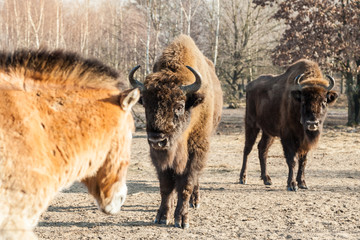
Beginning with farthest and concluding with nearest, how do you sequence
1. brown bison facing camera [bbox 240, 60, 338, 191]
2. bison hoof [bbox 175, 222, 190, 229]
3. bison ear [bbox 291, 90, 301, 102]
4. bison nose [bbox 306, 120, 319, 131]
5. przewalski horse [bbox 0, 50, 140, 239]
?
bison ear [bbox 291, 90, 301, 102] < brown bison facing camera [bbox 240, 60, 338, 191] < bison nose [bbox 306, 120, 319, 131] < bison hoof [bbox 175, 222, 190, 229] < przewalski horse [bbox 0, 50, 140, 239]

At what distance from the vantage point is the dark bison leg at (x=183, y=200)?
5516mm

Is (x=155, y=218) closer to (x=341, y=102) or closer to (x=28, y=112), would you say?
(x=28, y=112)

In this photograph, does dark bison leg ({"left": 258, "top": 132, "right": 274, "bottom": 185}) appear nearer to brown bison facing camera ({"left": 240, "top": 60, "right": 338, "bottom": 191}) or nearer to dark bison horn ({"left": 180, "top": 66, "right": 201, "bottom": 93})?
brown bison facing camera ({"left": 240, "top": 60, "right": 338, "bottom": 191})

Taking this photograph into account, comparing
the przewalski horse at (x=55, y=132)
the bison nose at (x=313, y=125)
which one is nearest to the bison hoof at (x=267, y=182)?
the bison nose at (x=313, y=125)

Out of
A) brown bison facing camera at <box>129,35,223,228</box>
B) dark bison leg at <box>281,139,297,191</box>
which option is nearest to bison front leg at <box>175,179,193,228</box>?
brown bison facing camera at <box>129,35,223,228</box>

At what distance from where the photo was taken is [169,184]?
5.75 metres

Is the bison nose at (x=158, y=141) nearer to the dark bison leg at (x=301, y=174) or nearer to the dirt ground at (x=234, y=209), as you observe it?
the dirt ground at (x=234, y=209)

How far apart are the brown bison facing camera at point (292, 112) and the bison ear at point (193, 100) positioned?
2679mm

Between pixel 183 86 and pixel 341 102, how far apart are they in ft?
89.5

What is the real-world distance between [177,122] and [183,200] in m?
1.10

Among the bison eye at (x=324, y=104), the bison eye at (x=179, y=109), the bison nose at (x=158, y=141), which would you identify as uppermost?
the bison eye at (x=324, y=104)

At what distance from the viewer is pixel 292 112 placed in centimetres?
789

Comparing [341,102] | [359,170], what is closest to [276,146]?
[359,170]

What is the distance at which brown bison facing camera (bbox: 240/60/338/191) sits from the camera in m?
7.47
